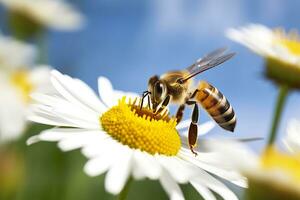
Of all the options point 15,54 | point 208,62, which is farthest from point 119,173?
point 15,54

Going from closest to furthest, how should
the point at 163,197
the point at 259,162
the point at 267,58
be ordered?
1. the point at 259,162
2. the point at 267,58
3. the point at 163,197

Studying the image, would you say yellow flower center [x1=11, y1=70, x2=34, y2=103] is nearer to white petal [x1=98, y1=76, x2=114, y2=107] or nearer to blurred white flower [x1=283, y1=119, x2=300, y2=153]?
white petal [x1=98, y1=76, x2=114, y2=107]

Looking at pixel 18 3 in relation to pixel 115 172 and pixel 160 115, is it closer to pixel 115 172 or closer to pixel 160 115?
pixel 160 115

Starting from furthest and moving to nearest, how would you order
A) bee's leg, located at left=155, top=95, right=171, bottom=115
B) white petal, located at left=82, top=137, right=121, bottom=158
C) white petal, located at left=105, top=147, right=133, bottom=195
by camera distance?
bee's leg, located at left=155, top=95, right=171, bottom=115
white petal, located at left=82, top=137, right=121, bottom=158
white petal, located at left=105, top=147, right=133, bottom=195

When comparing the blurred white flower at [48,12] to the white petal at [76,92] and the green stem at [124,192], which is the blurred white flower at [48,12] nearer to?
the white petal at [76,92]

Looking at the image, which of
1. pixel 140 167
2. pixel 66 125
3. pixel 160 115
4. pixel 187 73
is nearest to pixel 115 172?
pixel 140 167

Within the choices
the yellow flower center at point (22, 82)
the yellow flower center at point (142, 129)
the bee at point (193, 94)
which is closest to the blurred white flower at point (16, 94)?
the yellow flower center at point (22, 82)

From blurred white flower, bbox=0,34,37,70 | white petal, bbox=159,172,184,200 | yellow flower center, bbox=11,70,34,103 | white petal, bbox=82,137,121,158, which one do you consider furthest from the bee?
blurred white flower, bbox=0,34,37,70
